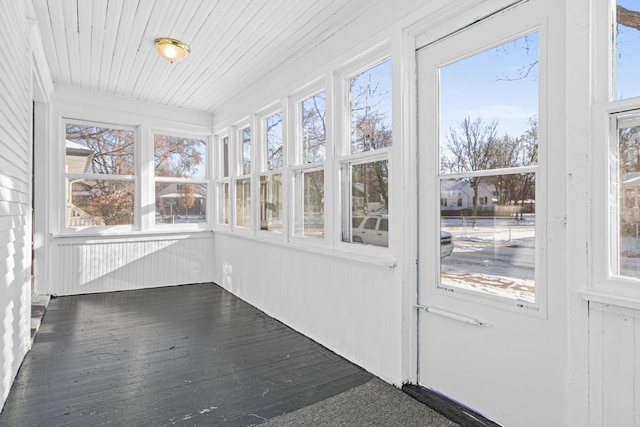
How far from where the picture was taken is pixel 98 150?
5.09m

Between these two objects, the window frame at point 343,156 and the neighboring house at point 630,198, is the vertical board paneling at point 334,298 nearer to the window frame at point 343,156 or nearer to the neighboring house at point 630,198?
the window frame at point 343,156

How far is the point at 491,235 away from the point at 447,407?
1.05 m

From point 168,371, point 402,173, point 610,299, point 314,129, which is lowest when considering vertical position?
point 168,371

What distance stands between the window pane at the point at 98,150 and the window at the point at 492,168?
461cm

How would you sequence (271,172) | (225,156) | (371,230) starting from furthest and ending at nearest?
(225,156), (271,172), (371,230)

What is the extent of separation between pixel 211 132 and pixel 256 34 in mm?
2933

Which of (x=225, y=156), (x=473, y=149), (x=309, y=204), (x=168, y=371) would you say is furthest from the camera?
(x=225, y=156)

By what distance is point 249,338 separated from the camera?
11.1 ft

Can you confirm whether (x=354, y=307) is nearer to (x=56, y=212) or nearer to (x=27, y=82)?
(x=27, y=82)

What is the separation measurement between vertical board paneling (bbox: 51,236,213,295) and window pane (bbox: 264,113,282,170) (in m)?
2.24

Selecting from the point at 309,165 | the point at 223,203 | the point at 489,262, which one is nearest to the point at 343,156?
the point at 309,165

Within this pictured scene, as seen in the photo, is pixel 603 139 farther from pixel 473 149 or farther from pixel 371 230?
pixel 371 230

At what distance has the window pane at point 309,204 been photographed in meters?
3.40

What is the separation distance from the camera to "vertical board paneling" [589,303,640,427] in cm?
146
